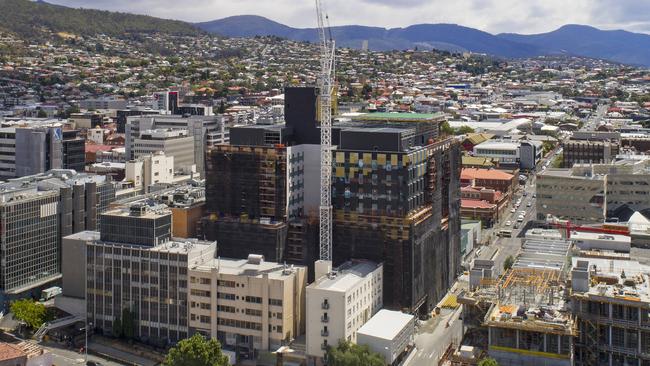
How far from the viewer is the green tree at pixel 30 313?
181 ft

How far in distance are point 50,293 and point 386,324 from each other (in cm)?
2689

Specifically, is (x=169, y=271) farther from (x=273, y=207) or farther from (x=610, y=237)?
(x=610, y=237)

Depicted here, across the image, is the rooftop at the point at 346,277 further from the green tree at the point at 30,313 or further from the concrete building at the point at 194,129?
the concrete building at the point at 194,129

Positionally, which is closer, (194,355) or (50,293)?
(194,355)

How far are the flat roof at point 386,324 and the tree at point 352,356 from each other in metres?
1.90

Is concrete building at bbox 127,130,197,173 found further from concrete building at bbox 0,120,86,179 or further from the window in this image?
the window

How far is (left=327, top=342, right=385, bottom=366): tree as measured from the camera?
46.2 meters

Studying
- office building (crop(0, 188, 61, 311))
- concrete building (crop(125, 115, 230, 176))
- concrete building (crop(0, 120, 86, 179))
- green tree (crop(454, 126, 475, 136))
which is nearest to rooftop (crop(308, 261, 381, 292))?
office building (crop(0, 188, 61, 311))

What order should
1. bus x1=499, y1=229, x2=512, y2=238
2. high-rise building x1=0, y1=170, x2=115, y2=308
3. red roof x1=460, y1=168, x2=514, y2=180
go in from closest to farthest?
1. high-rise building x1=0, y1=170, x2=115, y2=308
2. bus x1=499, y1=229, x2=512, y2=238
3. red roof x1=460, y1=168, x2=514, y2=180

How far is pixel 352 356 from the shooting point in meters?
46.3

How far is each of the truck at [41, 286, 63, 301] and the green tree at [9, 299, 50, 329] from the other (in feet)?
13.9

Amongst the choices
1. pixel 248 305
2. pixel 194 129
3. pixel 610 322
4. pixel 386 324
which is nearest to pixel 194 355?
pixel 248 305

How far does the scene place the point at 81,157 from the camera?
318 feet

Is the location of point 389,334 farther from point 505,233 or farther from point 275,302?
point 505,233
